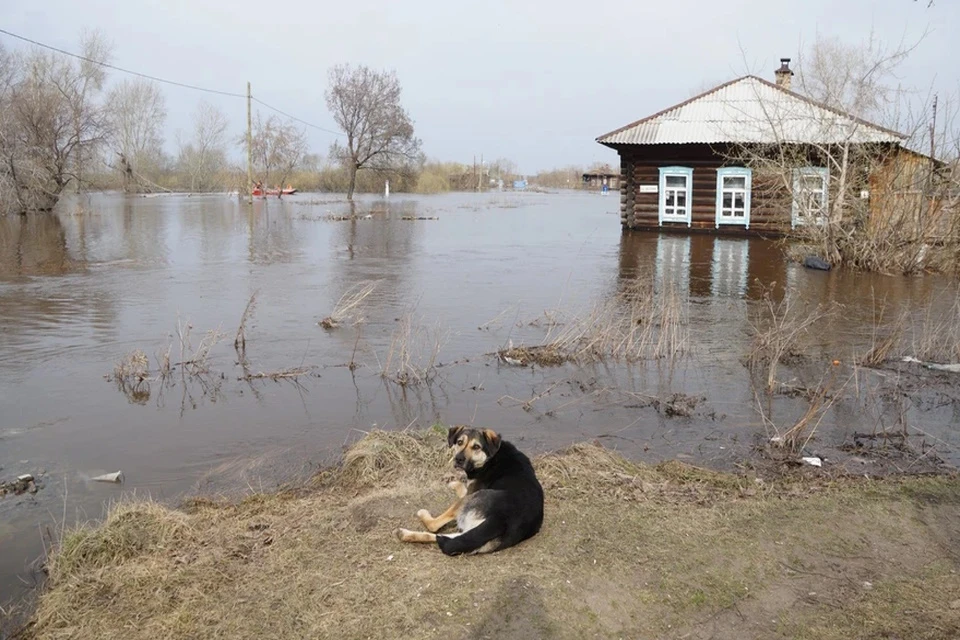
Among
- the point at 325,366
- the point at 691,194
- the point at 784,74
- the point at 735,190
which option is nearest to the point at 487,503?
the point at 325,366

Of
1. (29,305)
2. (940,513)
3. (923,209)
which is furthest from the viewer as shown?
(923,209)

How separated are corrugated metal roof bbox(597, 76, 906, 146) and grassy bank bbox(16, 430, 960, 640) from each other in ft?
63.4

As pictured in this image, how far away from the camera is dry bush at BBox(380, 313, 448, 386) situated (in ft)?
28.7

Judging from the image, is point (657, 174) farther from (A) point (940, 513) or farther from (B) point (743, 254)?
(A) point (940, 513)

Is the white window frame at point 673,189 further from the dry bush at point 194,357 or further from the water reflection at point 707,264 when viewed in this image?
the dry bush at point 194,357

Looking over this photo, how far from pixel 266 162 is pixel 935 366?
200 ft

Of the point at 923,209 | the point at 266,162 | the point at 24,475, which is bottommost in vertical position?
the point at 24,475

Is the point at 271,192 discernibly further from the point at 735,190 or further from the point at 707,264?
the point at 707,264

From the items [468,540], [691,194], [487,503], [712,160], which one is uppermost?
[712,160]

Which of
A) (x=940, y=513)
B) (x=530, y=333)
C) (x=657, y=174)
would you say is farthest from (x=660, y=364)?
(x=657, y=174)

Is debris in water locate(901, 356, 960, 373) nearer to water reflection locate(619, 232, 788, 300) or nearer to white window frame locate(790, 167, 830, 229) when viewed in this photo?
water reflection locate(619, 232, 788, 300)

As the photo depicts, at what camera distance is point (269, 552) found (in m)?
4.22

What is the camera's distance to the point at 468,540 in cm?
408

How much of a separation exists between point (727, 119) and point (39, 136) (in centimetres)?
3214
